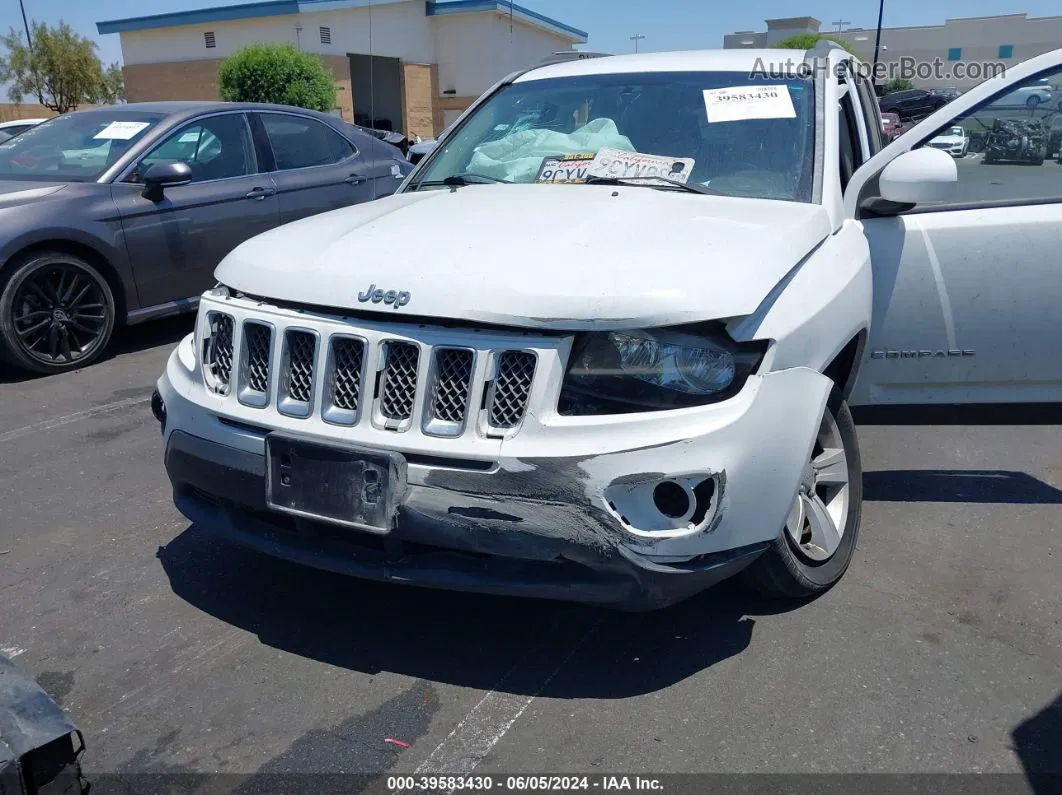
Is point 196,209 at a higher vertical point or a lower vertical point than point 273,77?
higher

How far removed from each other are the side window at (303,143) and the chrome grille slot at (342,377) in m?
5.20

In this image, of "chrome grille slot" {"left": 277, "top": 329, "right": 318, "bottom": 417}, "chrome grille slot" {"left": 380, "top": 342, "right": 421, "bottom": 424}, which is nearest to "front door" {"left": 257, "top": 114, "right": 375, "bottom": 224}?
"chrome grille slot" {"left": 277, "top": 329, "right": 318, "bottom": 417}

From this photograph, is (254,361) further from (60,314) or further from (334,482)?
(60,314)

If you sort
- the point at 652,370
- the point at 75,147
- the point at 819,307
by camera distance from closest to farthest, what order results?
the point at 652,370 < the point at 819,307 < the point at 75,147

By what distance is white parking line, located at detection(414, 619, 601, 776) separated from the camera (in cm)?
253

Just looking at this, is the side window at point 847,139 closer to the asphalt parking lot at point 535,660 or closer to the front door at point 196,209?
the asphalt parking lot at point 535,660

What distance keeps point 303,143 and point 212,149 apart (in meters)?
0.87

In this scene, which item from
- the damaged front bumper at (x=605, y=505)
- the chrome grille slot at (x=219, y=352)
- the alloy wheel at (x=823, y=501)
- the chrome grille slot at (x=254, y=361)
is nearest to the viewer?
the damaged front bumper at (x=605, y=505)

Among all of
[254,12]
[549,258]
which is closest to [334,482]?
[549,258]

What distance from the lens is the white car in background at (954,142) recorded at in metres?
3.86

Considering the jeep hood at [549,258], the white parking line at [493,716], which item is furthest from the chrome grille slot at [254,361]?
the white parking line at [493,716]

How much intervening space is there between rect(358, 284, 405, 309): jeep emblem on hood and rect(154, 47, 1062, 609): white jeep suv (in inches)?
0.4

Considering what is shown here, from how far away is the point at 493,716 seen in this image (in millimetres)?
2721

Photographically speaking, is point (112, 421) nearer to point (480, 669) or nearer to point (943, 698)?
point (480, 669)
